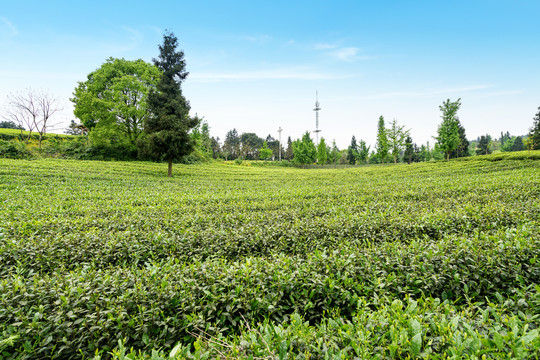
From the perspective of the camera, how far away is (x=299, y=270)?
154 inches

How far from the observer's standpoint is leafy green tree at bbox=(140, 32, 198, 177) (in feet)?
79.0

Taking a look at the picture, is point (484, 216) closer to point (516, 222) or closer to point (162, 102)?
point (516, 222)

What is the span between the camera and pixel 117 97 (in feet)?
117

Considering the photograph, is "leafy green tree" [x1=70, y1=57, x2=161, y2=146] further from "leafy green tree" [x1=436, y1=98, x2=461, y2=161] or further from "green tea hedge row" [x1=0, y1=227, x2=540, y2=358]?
"leafy green tree" [x1=436, y1=98, x2=461, y2=161]

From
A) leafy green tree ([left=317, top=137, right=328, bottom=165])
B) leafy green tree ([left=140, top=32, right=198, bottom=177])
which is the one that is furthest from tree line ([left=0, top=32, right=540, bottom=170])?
leafy green tree ([left=317, top=137, right=328, bottom=165])

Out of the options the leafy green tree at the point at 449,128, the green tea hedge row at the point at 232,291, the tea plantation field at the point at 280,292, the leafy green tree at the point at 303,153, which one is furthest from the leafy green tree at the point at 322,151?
the green tea hedge row at the point at 232,291

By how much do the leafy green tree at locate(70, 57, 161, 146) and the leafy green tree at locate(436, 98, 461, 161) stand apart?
47.7 m

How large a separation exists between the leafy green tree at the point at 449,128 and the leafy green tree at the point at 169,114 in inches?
1651

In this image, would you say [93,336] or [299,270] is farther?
[299,270]

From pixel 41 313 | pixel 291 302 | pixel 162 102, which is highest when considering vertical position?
pixel 162 102

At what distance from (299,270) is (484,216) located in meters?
6.18

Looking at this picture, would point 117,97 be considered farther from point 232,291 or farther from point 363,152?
point 363,152

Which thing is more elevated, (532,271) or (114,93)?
(114,93)

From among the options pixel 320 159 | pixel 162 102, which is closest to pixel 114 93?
pixel 162 102
